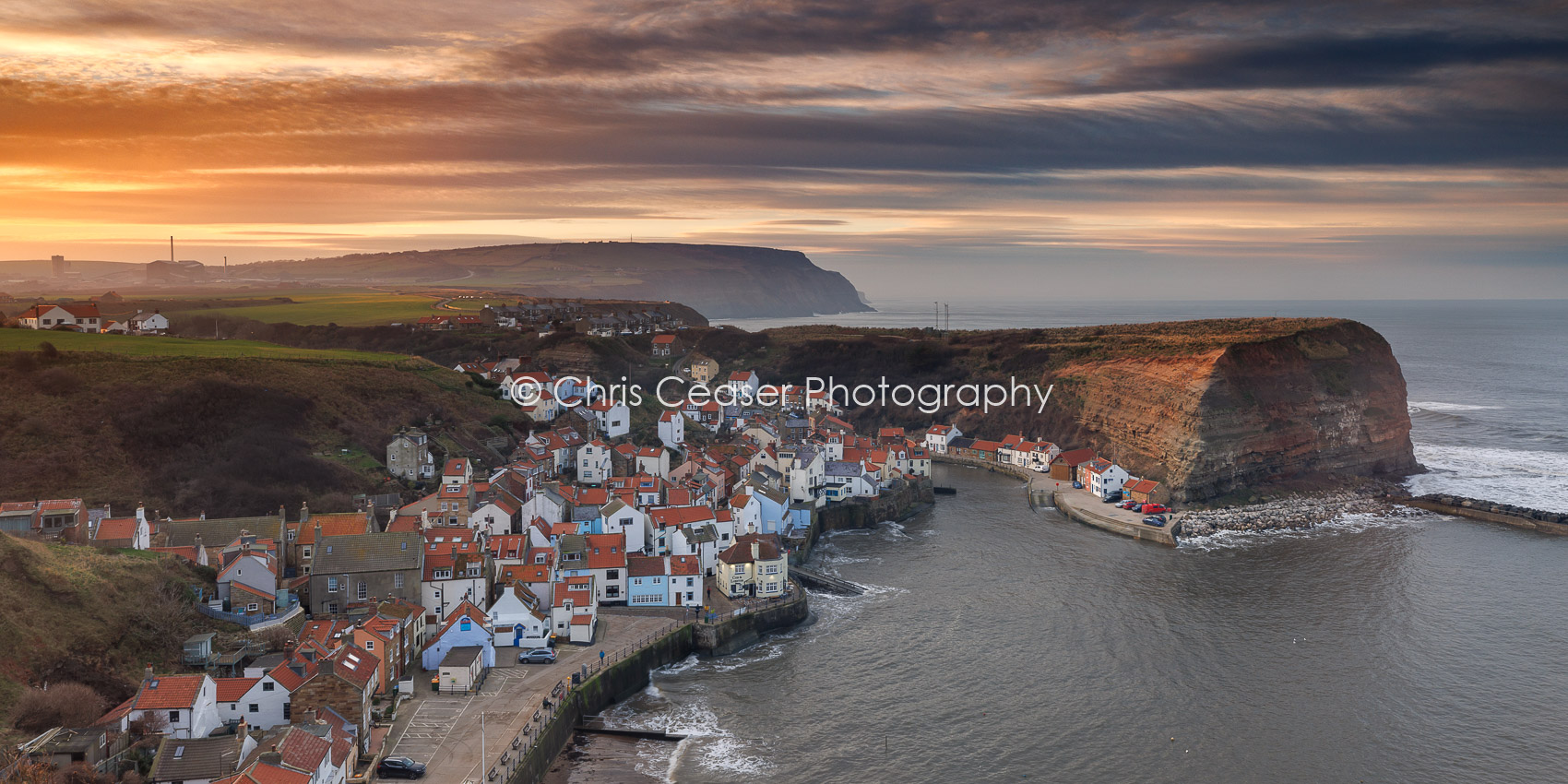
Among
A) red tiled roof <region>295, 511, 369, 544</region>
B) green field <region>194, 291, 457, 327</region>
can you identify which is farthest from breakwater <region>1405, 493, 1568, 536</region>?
green field <region>194, 291, 457, 327</region>

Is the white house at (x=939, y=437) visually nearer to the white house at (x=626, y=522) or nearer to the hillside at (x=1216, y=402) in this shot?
the hillside at (x=1216, y=402)

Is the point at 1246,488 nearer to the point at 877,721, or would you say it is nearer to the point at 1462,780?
the point at 1462,780

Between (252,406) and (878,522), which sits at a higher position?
(252,406)

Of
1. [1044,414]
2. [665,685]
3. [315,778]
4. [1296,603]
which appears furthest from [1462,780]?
[1044,414]

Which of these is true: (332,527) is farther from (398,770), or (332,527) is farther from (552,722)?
(398,770)

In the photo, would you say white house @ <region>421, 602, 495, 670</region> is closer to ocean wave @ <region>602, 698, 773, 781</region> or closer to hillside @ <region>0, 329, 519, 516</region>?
ocean wave @ <region>602, 698, 773, 781</region>

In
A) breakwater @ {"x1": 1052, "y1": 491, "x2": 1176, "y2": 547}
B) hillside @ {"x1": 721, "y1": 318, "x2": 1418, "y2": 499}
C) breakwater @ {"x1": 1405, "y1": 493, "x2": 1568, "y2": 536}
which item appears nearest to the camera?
breakwater @ {"x1": 1052, "y1": 491, "x2": 1176, "y2": 547}
